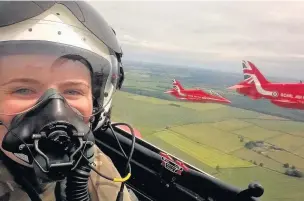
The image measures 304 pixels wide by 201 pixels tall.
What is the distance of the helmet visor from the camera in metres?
1.08

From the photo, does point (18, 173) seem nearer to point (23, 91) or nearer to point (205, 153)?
point (23, 91)

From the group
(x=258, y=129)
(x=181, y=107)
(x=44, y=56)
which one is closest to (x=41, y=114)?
(x=44, y=56)

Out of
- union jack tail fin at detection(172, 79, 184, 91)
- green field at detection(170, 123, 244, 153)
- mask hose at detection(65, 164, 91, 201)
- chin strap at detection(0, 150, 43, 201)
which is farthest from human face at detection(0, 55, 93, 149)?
green field at detection(170, 123, 244, 153)

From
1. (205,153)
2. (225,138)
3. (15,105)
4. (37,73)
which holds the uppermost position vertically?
(37,73)

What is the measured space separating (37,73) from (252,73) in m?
1.67

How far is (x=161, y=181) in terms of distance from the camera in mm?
Answer: 1676

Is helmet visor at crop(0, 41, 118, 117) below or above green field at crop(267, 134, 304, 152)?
above

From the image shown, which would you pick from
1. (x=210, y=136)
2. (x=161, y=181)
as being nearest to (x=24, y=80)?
(x=161, y=181)

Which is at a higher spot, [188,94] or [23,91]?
[23,91]

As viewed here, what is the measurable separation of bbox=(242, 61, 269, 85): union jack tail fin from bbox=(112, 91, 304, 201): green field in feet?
0.89

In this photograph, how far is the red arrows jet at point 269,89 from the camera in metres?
2.13

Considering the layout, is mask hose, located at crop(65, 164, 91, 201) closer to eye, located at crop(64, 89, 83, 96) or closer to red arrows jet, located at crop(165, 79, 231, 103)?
eye, located at crop(64, 89, 83, 96)

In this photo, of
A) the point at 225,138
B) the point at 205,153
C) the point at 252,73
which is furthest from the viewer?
the point at 225,138

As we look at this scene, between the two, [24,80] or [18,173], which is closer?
[24,80]
